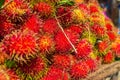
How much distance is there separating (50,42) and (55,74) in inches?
3.6

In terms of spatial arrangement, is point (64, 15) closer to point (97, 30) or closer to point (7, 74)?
point (97, 30)

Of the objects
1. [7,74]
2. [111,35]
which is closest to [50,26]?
[7,74]

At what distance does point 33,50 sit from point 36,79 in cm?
10

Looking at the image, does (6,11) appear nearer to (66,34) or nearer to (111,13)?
(66,34)

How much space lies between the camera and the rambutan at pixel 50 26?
1036mm

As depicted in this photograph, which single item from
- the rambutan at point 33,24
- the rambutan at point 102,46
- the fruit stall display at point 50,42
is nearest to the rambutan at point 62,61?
the fruit stall display at point 50,42

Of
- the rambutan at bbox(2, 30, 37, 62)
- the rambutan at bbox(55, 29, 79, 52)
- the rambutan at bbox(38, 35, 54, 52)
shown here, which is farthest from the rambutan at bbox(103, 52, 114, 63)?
the rambutan at bbox(2, 30, 37, 62)

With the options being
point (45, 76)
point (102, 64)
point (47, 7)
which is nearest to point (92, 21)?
point (102, 64)

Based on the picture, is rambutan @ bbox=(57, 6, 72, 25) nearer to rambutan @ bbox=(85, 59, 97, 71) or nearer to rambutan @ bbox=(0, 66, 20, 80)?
rambutan @ bbox=(85, 59, 97, 71)

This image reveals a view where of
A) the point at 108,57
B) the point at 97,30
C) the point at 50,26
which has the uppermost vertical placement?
the point at 50,26

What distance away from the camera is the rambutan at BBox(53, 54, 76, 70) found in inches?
39.6

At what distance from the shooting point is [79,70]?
1052 mm

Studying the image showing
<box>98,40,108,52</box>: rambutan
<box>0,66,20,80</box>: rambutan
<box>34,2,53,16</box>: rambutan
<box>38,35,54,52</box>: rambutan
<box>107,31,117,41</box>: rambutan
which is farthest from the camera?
<box>107,31,117,41</box>: rambutan

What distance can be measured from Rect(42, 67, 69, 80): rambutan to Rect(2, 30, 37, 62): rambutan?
11 cm
